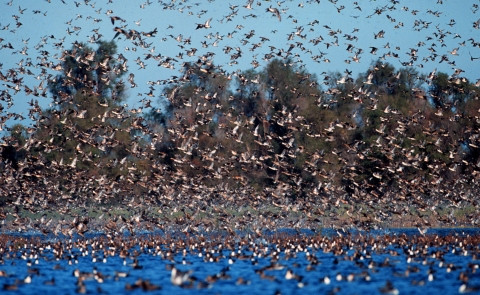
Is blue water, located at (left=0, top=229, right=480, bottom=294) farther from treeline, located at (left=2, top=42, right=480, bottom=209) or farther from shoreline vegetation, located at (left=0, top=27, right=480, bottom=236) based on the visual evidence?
treeline, located at (left=2, top=42, right=480, bottom=209)

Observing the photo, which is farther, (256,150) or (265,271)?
(256,150)

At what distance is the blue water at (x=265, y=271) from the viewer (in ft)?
73.2

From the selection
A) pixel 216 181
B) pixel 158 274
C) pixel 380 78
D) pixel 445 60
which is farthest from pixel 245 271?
pixel 380 78

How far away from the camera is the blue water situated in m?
22.3

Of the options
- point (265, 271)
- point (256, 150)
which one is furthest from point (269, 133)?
point (265, 271)

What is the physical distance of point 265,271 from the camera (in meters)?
26.6

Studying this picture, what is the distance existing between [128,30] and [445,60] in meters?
21.9

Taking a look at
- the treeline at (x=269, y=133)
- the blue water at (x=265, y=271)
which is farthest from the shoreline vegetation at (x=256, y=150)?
the blue water at (x=265, y=271)

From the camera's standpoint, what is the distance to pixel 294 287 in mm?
22828

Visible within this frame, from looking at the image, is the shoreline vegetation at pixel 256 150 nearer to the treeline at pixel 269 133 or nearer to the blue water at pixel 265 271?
the treeline at pixel 269 133

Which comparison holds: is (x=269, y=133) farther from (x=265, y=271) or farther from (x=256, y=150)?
(x=265, y=271)

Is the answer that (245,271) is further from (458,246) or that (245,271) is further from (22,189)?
(22,189)

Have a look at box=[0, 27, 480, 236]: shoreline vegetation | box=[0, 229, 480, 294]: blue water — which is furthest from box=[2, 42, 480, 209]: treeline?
box=[0, 229, 480, 294]: blue water

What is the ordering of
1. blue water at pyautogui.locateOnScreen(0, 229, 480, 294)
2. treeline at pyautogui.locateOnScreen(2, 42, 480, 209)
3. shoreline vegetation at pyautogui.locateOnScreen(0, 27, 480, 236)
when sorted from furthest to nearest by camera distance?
treeline at pyautogui.locateOnScreen(2, 42, 480, 209) < shoreline vegetation at pyautogui.locateOnScreen(0, 27, 480, 236) < blue water at pyautogui.locateOnScreen(0, 229, 480, 294)
